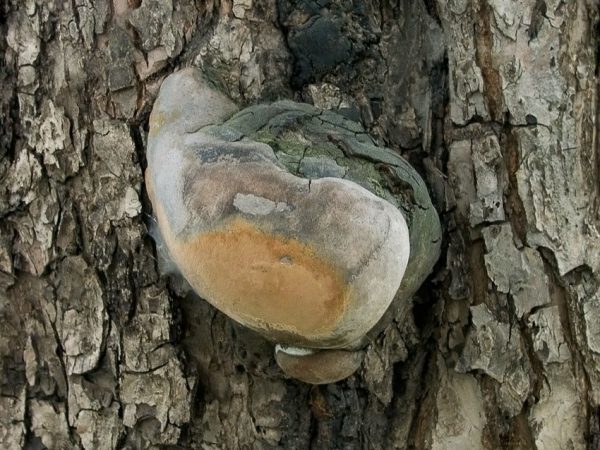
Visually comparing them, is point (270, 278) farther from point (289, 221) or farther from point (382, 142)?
point (382, 142)

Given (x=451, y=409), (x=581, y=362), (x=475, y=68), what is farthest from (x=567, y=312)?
(x=475, y=68)

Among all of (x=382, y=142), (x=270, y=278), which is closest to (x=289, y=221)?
(x=270, y=278)

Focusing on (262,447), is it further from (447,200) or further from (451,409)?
(447,200)

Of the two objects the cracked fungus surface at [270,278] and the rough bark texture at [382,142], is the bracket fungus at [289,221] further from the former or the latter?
the rough bark texture at [382,142]

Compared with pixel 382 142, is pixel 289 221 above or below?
below

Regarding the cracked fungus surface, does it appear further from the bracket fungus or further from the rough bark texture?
the rough bark texture

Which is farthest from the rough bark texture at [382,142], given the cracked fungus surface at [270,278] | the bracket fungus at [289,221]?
the cracked fungus surface at [270,278]

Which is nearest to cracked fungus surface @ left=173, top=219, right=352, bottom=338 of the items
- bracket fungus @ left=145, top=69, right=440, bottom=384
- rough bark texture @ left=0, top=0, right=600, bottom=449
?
Answer: bracket fungus @ left=145, top=69, right=440, bottom=384
